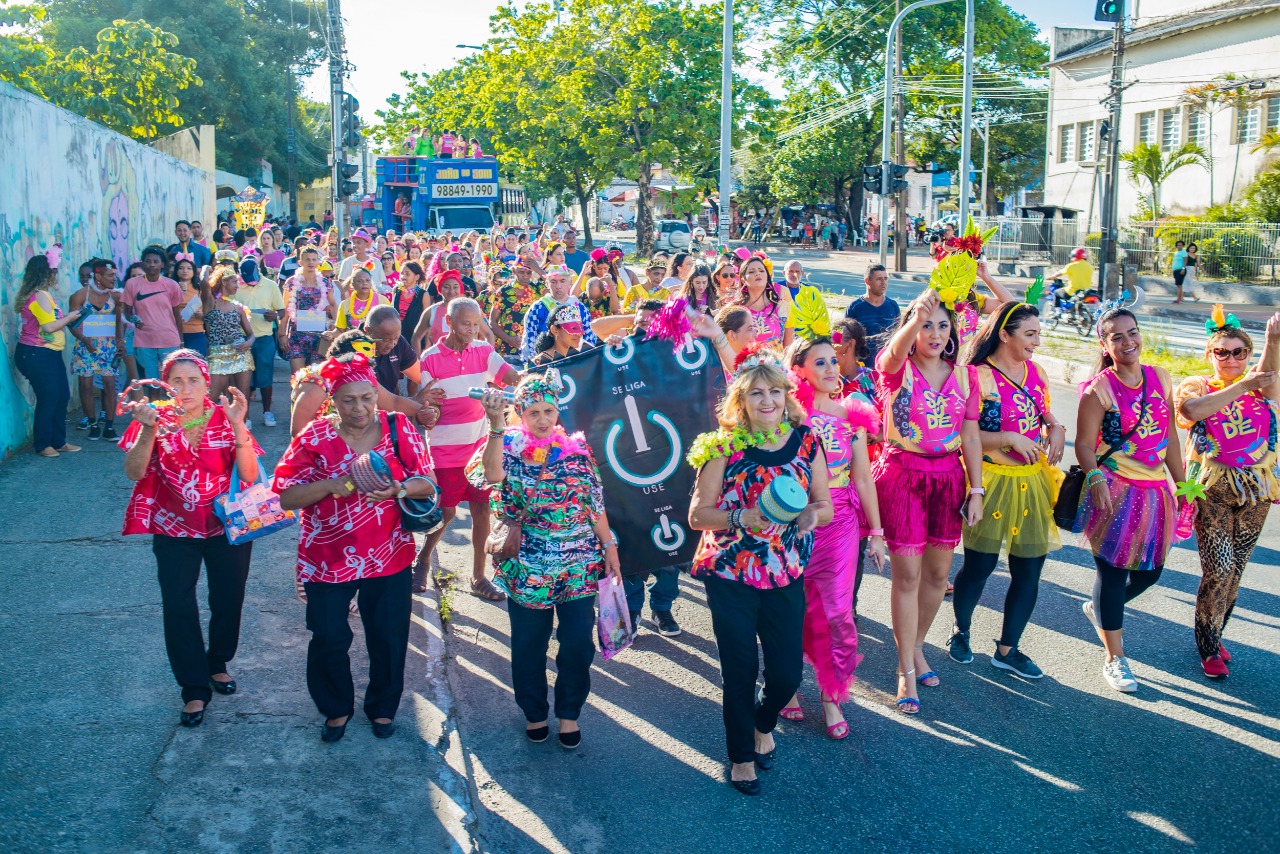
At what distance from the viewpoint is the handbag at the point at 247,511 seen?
15.6 feet

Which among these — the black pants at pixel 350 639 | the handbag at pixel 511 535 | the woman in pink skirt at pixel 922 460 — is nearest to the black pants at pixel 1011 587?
the woman in pink skirt at pixel 922 460

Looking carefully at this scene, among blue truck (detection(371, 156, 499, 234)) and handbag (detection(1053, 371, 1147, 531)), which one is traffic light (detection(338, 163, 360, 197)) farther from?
handbag (detection(1053, 371, 1147, 531))

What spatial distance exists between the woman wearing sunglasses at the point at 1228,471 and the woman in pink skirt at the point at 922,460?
1317mm

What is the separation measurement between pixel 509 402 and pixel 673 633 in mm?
2213

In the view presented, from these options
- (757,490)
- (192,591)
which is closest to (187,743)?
(192,591)

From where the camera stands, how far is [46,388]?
31.3 ft

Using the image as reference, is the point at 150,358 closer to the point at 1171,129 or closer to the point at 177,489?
the point at 177,489

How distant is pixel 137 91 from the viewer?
21.4 metres

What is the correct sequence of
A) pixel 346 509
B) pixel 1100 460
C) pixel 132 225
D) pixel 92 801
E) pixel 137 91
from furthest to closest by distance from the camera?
pixel 137 91
pixel 132 225
pixel 1100 460
pixel 346 509
pixel 92 801

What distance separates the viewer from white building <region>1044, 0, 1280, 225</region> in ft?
103

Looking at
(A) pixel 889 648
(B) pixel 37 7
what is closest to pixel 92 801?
(A) pixel 889 648

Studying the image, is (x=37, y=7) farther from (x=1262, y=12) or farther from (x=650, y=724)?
(x=650, y=724)

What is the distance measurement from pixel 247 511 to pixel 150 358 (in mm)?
6480

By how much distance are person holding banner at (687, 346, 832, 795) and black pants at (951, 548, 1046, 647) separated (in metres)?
1.54
